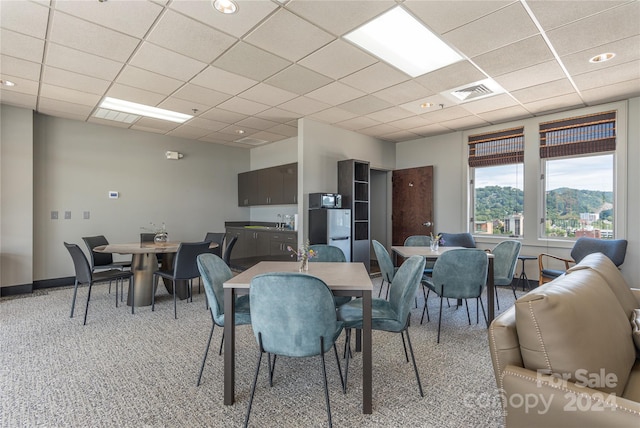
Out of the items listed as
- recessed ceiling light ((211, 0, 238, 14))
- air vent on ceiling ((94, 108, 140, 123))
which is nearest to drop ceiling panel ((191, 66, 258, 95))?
recessed ceiling light ((211, 0, 238, 14))

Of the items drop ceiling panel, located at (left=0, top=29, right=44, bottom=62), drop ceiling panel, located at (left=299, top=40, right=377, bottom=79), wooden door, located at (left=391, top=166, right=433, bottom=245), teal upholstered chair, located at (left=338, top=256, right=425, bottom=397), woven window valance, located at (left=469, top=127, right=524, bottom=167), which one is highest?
drop ceiling panel, located at (left=299, top=40, right=377, bottom=79)

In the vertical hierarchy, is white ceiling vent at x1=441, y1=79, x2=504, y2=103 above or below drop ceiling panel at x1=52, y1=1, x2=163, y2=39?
below

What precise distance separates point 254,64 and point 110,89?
2.09 metres

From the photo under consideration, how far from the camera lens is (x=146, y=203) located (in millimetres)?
6402

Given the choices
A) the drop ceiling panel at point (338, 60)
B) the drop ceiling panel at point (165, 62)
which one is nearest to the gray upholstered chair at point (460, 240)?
the drop ceiling panel at point (338, 60)

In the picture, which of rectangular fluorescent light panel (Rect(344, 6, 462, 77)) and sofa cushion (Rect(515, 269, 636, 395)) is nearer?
sofa cushion (Rect(515, 269, 636, 395))

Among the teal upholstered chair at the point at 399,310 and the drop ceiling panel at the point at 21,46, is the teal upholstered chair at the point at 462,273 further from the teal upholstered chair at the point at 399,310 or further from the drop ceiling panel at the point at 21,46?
the drop ceiling panel at the point at 21,46

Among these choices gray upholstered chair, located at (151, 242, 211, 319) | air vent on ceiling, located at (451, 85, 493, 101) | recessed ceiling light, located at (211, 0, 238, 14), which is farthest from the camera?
air vent on ceiling, located at (451, 85, 493, 101)

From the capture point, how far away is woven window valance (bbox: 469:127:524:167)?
18.0ft

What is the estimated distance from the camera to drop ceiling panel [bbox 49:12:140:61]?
274 centimetres

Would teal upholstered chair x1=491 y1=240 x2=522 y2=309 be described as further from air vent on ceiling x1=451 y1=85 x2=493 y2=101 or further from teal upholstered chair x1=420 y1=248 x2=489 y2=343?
air vent on ceiling x1=451 y1=85 x2=493 y2=101

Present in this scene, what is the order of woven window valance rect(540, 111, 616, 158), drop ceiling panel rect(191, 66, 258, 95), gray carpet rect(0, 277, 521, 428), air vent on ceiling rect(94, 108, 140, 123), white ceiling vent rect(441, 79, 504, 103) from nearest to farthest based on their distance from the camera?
gray carpet rect(0, 277, 521, 428) < drop ceiling panel rect(191, 66, 258, 95) < white ceiling vent rect(441, 79, 504, 103) < woven window valance rect(540, 111, 616, 158) < air vent on ceiling rect(94, 108, 140, 123)

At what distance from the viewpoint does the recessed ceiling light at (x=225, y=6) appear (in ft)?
8.14

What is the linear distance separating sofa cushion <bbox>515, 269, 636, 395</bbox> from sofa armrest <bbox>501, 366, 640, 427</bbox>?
62mm
